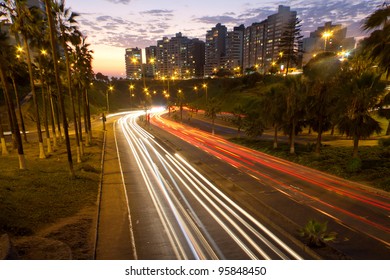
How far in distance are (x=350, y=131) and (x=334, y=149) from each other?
278 inches

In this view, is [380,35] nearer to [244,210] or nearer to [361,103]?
[361,103]

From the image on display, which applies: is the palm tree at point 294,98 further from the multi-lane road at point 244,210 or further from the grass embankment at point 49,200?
the grass embankment at point 49,200

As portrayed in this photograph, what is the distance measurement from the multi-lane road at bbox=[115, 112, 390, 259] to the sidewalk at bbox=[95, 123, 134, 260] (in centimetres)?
43

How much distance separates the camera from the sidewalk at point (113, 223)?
9703mm

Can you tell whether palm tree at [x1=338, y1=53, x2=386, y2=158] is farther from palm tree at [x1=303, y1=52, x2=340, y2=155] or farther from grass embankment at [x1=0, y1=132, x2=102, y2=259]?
grass embankment at [x1=0, y1=132, x2=102, y2=259]

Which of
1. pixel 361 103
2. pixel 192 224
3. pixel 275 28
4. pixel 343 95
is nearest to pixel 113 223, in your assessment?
pixel 192 224

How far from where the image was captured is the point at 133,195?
15922 millimetres

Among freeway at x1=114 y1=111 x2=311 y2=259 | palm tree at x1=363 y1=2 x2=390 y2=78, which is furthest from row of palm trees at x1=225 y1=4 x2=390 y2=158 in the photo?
freeway at x1=114 y1=111 x2=311 y2=259

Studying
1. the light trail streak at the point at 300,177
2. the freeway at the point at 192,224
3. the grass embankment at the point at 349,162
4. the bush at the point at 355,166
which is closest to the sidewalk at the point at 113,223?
the freeway at the point at 192,224

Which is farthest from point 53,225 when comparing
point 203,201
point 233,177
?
point 233,177

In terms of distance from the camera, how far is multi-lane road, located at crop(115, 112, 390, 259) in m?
9.83

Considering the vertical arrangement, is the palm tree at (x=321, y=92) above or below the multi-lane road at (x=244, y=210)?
above

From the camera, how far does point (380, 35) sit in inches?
542

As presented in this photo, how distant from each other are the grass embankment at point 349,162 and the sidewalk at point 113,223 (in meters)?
15.6
